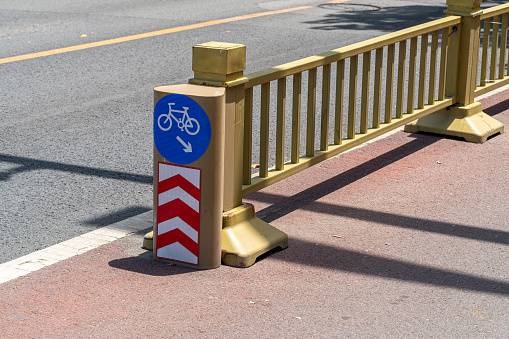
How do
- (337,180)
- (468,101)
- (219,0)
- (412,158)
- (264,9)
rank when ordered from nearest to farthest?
(337,180) < (412,158) < (468,101) < (264,9) < (219,0)

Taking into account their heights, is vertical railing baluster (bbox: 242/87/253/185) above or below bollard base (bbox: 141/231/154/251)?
above

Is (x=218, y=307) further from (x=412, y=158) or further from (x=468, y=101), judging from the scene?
(x=468, y=101)

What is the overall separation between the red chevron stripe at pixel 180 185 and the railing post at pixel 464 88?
3670 mm

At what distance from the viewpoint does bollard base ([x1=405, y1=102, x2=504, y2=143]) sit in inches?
289

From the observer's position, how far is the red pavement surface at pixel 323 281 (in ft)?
12.9

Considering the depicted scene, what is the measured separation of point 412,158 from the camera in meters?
6.91

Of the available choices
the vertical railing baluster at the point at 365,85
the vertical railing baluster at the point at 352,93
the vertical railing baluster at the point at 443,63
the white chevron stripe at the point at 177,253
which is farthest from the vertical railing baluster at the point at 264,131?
the vertical railing baluster at the point at 443,63

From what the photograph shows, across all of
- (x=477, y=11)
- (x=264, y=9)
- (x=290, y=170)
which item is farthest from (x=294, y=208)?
(x=264, y=9)

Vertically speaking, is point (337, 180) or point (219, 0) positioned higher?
point (219, 0)

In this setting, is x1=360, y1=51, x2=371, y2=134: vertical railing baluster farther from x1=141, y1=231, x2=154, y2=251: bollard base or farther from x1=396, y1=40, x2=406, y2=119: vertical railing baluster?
x1=141, y1=231, x2=154, y2=251: bollard base

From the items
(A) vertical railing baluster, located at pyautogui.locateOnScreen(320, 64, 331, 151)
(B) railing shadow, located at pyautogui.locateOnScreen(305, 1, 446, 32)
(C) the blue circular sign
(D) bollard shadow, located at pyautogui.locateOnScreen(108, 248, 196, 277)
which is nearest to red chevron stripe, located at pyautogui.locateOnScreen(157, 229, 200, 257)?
(D) bollard shadow, located at pyautogui.locateOnScreen(108, 248, 196, 277)

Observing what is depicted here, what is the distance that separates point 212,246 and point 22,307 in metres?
1.11

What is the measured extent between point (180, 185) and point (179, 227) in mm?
255

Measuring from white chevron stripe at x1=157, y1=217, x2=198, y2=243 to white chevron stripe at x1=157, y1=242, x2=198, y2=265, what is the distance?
93 mm
